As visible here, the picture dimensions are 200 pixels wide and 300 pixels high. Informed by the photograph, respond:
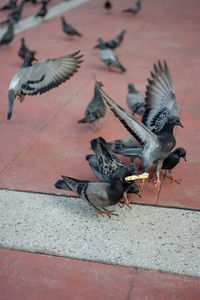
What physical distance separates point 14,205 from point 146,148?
151 centimetres

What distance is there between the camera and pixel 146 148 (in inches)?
187

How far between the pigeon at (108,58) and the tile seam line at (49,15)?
3.64m

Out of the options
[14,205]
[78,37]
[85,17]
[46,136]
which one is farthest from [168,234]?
[85,17]

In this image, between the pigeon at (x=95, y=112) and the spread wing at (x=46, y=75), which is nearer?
the spread wing at (x=46, y=75)

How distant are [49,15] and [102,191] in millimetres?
10390

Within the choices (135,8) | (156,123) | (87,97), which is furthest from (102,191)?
(135,8)

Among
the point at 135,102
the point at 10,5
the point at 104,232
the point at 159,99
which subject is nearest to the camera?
the point at 104,232

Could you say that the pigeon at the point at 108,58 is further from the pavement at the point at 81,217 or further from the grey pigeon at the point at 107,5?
the grey pigeon at the point at 107,5

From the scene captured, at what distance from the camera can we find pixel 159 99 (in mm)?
5492

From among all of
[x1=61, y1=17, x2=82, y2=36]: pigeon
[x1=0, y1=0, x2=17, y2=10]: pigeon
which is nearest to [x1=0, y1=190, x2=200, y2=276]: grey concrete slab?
[x1=61, y1=17, x2=82, y2=36]: pigeon

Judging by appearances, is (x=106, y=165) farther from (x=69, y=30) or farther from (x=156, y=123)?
(x=69, y=30)

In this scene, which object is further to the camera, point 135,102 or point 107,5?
point 107,5

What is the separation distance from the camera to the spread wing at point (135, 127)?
4181 millimetres

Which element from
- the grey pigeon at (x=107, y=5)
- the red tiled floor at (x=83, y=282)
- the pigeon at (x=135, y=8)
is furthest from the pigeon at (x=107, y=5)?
the red tiled floor at (x=83, y=282)
